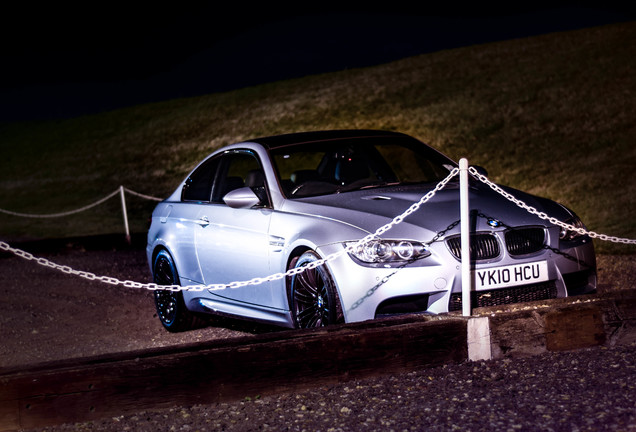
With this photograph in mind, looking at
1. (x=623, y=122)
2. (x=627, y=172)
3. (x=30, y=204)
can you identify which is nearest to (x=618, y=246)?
(x=627, y=172)

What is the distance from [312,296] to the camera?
6688 millimetres

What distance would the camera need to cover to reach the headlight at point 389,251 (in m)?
6.19

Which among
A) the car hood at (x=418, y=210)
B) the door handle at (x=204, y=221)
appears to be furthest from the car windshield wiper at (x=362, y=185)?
the door handle at (x=204, y=221)

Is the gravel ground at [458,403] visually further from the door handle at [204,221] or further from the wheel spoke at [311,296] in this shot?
the door handle at [204,221]

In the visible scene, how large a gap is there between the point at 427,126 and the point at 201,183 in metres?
27.1

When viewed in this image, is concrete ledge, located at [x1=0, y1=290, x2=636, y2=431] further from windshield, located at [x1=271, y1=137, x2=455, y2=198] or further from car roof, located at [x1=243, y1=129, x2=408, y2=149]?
car roof, located at [x1=243, y1=129, x2=408, y2=149]

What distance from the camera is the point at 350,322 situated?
6035mm

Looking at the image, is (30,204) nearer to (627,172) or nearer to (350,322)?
(627,172)

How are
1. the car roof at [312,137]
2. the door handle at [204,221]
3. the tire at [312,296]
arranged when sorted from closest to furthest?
1. the tire at [312,296]
2. the car roof at [312,137]
3. the door handle at [204,221]

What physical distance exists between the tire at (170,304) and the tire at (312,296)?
2174 millimetres

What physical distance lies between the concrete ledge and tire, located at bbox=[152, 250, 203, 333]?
3.19 m

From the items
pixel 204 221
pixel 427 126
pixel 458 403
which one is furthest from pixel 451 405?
pixel 427 126

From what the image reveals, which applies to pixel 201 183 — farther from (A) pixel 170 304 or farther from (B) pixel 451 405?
(B) pixel 451 405

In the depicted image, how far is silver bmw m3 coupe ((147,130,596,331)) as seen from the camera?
6199 mm
